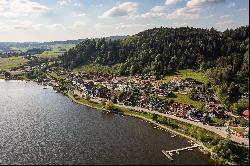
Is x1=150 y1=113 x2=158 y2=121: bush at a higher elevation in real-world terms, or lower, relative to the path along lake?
higher

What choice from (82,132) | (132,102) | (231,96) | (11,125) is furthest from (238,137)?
(11,125)

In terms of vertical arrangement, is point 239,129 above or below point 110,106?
below

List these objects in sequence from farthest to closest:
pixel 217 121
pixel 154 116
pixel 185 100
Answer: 1. pixel 185 100
2. pixel 154 116
3. pixel 217 121

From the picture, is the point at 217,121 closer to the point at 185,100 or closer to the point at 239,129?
the point at 239,129

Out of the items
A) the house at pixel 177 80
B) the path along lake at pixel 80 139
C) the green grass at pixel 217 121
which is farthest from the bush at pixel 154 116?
the house at pixel 177 80

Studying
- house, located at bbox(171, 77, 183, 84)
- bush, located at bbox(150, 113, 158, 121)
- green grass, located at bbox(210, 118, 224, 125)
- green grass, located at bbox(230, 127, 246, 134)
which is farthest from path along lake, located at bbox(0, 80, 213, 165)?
house, located at bbox(171, 77, 183, 84)

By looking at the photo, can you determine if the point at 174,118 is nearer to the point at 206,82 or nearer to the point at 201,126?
the point at 201,126

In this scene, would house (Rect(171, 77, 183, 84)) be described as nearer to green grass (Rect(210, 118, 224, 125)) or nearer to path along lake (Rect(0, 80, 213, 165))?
path along lake (Rect(0, 80, 213, 165))

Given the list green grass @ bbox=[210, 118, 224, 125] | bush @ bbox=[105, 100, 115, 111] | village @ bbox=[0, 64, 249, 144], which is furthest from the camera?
bush @ bbox=[105, 100, 115, 111]

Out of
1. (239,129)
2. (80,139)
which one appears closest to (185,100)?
(239,129)

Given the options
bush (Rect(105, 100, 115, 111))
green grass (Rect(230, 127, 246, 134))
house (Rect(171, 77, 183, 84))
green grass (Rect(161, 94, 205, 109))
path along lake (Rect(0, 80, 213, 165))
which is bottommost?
path along lake (Rect(0, 80, 213, 165))

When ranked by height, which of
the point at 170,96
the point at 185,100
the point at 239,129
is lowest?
the point at 239,129
